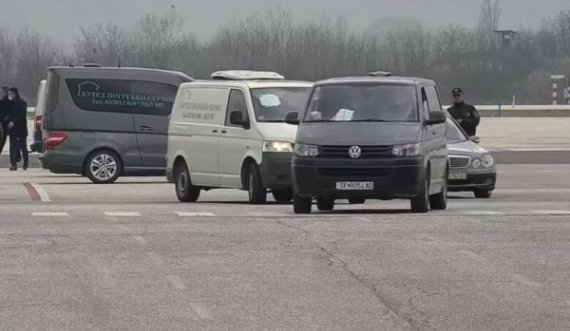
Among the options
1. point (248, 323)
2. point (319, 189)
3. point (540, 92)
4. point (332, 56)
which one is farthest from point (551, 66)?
point (248, 323)

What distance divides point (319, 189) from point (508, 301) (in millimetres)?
7411

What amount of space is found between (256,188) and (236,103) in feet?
4.75

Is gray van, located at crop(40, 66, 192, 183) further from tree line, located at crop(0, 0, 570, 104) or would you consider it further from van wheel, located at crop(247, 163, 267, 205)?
tree line, located at crop(0, 0, 570, 104)

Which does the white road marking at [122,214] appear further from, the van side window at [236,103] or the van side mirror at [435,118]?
the van side mirror at [435,118]

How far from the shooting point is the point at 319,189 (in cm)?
1777

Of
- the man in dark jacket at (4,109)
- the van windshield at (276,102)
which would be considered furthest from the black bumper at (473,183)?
the man in dark jacket at (4,109)

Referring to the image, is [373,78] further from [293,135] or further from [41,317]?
[41,317]

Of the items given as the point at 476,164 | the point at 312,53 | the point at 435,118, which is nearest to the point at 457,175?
the point at 476,164

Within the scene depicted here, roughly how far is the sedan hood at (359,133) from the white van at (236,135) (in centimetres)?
196

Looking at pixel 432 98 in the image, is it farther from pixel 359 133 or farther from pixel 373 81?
pixel 359 133

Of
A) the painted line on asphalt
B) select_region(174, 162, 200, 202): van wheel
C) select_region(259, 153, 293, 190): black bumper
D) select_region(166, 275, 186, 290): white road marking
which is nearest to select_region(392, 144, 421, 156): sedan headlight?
select_region(259, 153, 293, 190): black bumper

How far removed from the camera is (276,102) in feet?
68.8

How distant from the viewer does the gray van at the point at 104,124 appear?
88.6 feet

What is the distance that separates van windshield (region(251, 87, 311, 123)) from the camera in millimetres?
20781
